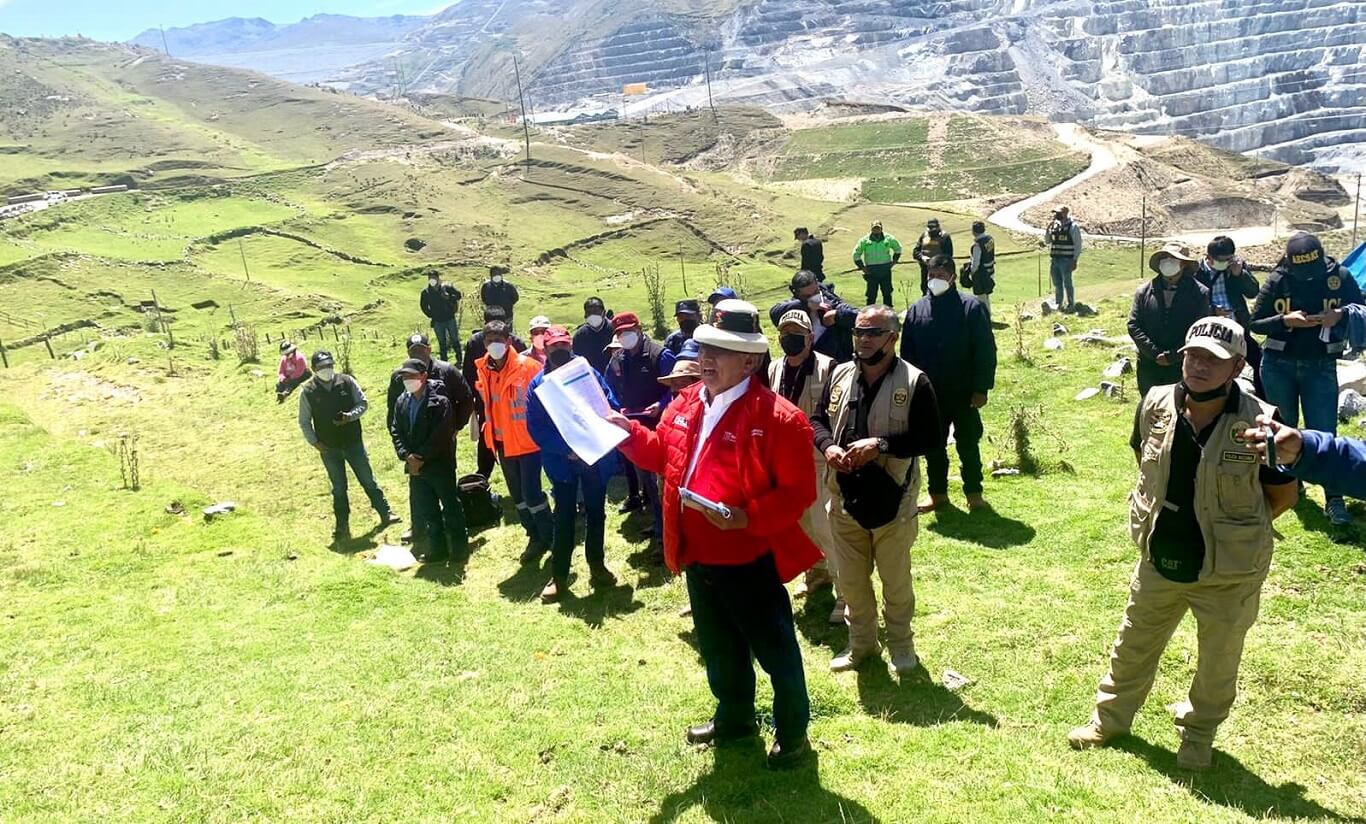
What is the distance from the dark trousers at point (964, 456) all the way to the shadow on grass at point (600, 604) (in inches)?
119

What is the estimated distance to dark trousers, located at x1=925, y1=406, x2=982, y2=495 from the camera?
25.4 feet

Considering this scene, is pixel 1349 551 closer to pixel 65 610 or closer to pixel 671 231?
pixel 65 610

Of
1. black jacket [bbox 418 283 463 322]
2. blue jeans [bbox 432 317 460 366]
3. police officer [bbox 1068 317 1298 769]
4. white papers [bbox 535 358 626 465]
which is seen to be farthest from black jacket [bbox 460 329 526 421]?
police officer [bbox 1068 317 1298 769]

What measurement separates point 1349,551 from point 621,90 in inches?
6869

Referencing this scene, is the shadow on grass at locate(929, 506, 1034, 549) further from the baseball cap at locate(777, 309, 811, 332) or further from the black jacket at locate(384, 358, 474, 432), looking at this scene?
the black jacket at locate(384, 358, 474, 432)

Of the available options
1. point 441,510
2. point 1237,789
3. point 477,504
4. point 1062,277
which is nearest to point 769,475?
point 1237,789

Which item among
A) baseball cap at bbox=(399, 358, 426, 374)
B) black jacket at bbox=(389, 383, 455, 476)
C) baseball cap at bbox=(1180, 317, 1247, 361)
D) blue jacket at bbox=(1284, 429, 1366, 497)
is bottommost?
black jacket at bbox=(389, 383, 455, 476)

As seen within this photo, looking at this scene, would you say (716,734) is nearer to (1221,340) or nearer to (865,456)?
(865,456)

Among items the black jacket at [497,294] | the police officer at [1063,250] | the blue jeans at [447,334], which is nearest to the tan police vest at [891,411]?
the black jacket at [497,294]

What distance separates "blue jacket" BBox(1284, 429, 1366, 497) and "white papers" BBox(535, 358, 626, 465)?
2924mm

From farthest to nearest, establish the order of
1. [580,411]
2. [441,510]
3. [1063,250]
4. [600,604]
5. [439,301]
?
[1063,250], [439,301], [441,510], [600,604], [580,411]

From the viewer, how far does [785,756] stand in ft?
14.4

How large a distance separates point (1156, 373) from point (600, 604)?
5242mm

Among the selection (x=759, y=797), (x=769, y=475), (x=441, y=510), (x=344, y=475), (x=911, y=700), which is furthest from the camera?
(x=344, y=475)
